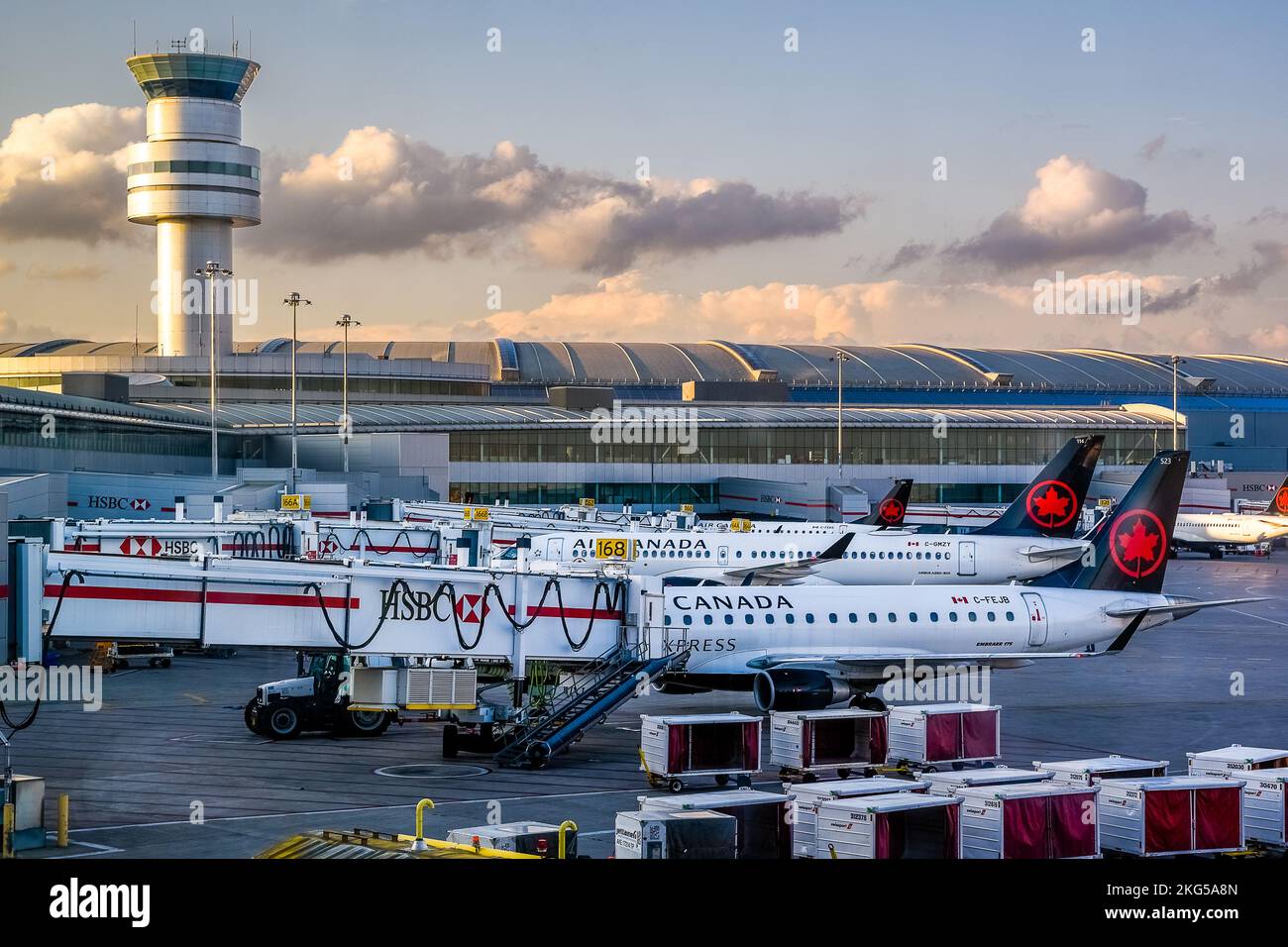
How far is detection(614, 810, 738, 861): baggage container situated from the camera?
1002 inches

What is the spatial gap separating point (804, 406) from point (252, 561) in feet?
455

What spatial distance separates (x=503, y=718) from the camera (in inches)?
1654

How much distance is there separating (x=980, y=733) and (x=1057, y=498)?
142 ft

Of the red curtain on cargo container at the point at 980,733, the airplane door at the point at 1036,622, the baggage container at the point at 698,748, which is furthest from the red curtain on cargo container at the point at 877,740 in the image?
the airplane door at the point at 1036,622

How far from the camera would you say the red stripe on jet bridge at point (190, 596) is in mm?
31344

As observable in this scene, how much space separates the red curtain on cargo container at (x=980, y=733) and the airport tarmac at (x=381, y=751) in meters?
2.51

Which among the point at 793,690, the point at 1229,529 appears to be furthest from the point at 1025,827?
the point at 1229,529

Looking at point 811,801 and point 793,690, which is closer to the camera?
point 811,801

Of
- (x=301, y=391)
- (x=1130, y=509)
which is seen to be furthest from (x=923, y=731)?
(x=301, y=391)

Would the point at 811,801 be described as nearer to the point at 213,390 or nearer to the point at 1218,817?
the point at 1218,817

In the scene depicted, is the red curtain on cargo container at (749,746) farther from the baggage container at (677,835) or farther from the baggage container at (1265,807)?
the baggage container at (1265,807)

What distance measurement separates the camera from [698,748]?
36.2 m

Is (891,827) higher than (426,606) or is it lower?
lower
